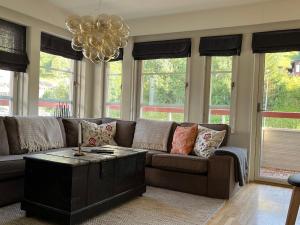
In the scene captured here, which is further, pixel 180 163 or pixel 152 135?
pixel 152 135

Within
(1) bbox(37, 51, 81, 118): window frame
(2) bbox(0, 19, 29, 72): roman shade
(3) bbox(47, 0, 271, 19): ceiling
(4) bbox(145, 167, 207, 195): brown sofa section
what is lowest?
(4) bbox(145, 167, 207, 195): brown sofa section

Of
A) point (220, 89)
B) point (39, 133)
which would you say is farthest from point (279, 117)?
point (39, 133)

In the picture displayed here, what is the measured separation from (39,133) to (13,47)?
1.46 m

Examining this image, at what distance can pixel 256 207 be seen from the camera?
3238mm

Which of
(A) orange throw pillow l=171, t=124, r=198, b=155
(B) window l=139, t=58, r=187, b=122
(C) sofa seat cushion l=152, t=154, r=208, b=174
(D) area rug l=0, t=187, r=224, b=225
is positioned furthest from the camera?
(B) window l=139, t=58, r=187, b=122

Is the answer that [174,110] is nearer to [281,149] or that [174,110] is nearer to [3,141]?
[281,149]

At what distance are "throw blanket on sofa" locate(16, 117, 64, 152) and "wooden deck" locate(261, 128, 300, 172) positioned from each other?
10.2 ft

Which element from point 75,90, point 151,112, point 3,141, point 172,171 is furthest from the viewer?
point 75,90

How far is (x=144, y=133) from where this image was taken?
4.50 meters

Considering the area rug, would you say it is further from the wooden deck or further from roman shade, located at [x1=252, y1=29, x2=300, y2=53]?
roman shade, located at [x1=252, y1=29, x2=300, y2=53]

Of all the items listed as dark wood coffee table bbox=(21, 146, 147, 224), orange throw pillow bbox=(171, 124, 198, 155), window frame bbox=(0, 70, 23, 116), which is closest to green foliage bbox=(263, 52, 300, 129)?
orange throw pillow bbox=(171, 124, 198, 155)

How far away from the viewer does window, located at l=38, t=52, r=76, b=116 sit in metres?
4.88

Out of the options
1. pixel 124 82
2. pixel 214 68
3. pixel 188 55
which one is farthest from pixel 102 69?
pixel 214 68

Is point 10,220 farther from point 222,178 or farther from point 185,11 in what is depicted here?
point 185,11
